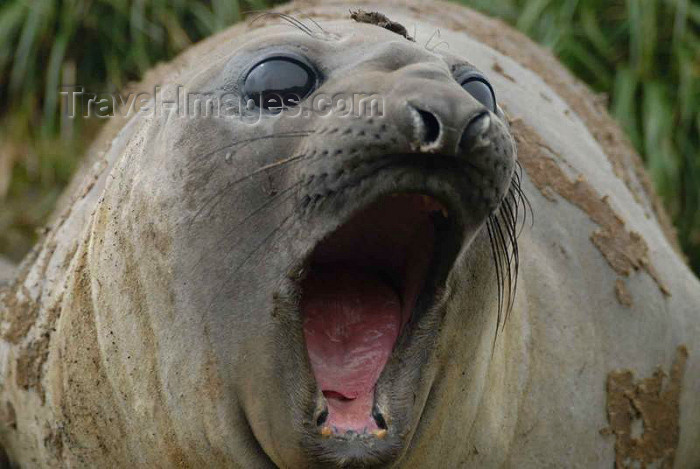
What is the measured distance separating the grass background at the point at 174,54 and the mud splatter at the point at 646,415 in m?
2.62

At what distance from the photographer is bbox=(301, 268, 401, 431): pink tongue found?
262 cm

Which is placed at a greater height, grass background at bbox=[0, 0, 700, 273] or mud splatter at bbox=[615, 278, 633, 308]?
grass background at bbox=[0, 0, 700, 273]

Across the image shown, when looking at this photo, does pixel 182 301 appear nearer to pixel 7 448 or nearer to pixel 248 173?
pixel 248 173

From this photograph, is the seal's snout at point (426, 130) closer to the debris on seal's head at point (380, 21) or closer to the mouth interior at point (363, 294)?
the mouth interior at point (363, 294)

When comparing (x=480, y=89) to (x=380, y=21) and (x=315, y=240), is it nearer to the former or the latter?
(x=380, y=21)

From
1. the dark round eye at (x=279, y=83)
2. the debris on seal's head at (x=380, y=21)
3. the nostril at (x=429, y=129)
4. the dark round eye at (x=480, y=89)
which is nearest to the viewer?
the nostril at (x=429, y=129)

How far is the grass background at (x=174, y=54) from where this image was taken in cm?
660

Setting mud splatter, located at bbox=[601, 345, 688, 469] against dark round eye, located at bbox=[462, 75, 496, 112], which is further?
mud splatter, located at bbox=[601, 345, 688, 469]

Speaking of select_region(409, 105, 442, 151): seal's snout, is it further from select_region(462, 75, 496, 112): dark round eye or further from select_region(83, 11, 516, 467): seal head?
select_region(462, 75, 496, 112): dark round eye

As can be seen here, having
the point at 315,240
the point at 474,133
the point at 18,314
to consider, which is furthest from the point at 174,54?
the point at 474,133

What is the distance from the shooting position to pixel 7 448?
12.6 feet

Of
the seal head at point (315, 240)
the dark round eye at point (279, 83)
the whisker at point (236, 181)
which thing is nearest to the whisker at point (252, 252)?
the seal head at point (315, 240)

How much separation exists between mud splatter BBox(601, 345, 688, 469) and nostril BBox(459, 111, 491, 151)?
1.46m

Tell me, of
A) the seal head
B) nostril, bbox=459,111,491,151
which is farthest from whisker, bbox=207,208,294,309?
nostril, bbox=459,111,491,151
